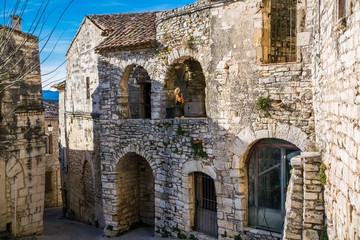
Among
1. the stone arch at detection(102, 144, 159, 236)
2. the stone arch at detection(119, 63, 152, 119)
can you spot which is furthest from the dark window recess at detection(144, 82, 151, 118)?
the stone arch at detection(102, 144, 159, 236)

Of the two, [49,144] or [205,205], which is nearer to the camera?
[205,205]

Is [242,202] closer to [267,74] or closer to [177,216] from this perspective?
[177,216]

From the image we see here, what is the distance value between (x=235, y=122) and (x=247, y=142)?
0.55 m

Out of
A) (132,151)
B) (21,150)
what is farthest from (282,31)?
(21,150)

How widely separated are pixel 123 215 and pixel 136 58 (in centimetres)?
495

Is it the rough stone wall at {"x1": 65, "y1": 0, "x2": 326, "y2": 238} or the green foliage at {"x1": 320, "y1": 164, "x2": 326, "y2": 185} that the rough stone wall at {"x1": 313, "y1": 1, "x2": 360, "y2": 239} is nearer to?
the green foliage at {"x1": 320, "y1": 164, "x2": 326, "y2": 185}

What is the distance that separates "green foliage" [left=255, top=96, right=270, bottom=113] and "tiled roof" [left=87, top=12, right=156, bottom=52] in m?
3.84

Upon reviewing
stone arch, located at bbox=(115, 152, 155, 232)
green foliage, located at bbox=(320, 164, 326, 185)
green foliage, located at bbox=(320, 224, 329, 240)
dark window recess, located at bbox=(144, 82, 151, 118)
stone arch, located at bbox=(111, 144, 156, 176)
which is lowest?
stone arch, located at bbox=(115, 152, 155, 232)

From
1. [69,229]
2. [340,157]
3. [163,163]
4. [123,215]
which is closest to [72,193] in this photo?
[69,229]

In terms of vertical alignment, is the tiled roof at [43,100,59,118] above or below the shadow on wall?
above

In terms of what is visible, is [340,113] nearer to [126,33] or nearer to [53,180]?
[126,33]

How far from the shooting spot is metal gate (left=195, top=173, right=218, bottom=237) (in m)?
9.81

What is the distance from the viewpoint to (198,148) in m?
9.61

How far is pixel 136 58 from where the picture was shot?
36.6ft
